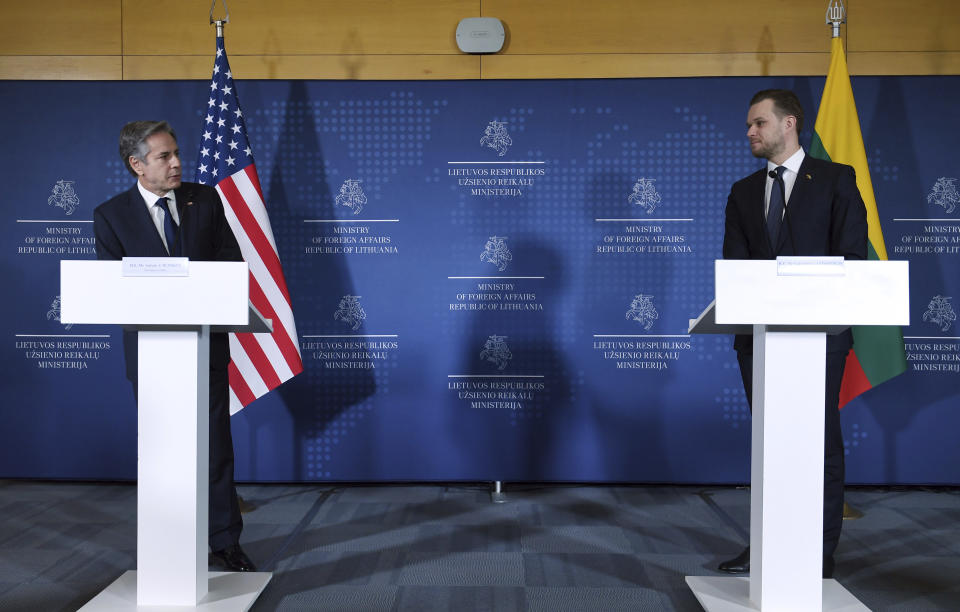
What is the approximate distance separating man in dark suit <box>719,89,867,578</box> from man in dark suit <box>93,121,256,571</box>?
1898 millimetres

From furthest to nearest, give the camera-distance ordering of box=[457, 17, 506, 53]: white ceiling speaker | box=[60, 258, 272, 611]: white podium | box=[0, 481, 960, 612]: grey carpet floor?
box=[457, 17, 506, 53]: white ceiling speaker, box=[0, 481, 960, 612]: grey carpet floor, box=[60, 258, 272, 611]: white podium

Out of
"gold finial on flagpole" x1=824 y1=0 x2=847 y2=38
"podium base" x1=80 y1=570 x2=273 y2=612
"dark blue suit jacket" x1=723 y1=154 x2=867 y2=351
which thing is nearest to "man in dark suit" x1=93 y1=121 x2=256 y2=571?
"podium base" x1=80 y1=570 x2=273 y2=612

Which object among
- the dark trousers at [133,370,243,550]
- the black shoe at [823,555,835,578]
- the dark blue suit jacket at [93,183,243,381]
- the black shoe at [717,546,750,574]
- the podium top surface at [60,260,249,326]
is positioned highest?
the dark blue suit jacket at [93,183,243,381]

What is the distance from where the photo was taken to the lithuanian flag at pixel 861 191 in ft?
12.1

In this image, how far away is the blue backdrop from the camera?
411cm

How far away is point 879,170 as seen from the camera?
407 centimetres

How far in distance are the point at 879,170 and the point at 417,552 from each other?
10.5 ft

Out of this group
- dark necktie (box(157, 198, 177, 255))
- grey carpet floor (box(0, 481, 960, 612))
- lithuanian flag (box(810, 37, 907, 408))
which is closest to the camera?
grey carpet floor (box(0, 481, 960, 612))

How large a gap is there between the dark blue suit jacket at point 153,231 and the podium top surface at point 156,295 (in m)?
0.58

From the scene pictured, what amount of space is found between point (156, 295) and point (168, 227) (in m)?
0.71

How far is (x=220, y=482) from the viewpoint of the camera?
2729mm

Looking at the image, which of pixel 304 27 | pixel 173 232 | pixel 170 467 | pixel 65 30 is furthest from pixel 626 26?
pixel 170 467

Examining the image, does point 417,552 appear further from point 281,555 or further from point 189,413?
point 189,413

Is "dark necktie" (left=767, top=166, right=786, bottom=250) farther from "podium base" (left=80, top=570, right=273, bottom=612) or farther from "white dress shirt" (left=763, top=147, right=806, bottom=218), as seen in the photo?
"podium base" (left=80, top=570, right=273, bottom=612)
